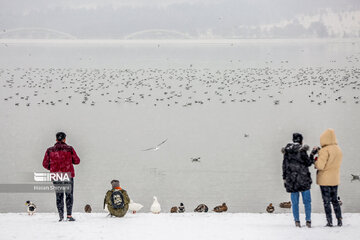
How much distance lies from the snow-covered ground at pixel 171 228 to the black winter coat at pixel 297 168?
568 millimetres

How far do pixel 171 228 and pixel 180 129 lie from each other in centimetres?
1595

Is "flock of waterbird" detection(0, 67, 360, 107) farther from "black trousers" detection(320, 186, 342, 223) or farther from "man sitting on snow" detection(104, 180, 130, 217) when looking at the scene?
"black trousers" detection(320, 186, 342, 223)

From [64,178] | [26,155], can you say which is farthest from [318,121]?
[64,178]

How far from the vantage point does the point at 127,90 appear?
3750 cm

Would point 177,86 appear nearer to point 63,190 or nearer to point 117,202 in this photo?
point 117,202

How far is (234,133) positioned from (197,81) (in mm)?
21434

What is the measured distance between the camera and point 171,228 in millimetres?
6875

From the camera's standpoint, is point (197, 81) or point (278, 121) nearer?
point (278, 121)

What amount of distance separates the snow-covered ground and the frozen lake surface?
15.2 ft

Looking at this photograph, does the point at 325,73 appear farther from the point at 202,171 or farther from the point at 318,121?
the point at 202,171

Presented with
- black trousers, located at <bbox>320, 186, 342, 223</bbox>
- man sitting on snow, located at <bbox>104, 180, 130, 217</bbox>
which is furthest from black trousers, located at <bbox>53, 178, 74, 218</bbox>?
black trousers, located at <bbox>320, 186, 342, 223</bbox>

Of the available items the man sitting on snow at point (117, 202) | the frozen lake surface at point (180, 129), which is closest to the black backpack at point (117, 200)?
the man sitting on snow at point (117, 202)

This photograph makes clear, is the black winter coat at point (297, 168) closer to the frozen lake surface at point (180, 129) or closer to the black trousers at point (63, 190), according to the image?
the black trousers at point (63, 190)

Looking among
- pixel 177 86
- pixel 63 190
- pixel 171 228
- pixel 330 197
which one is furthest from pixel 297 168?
pixel 177 86
